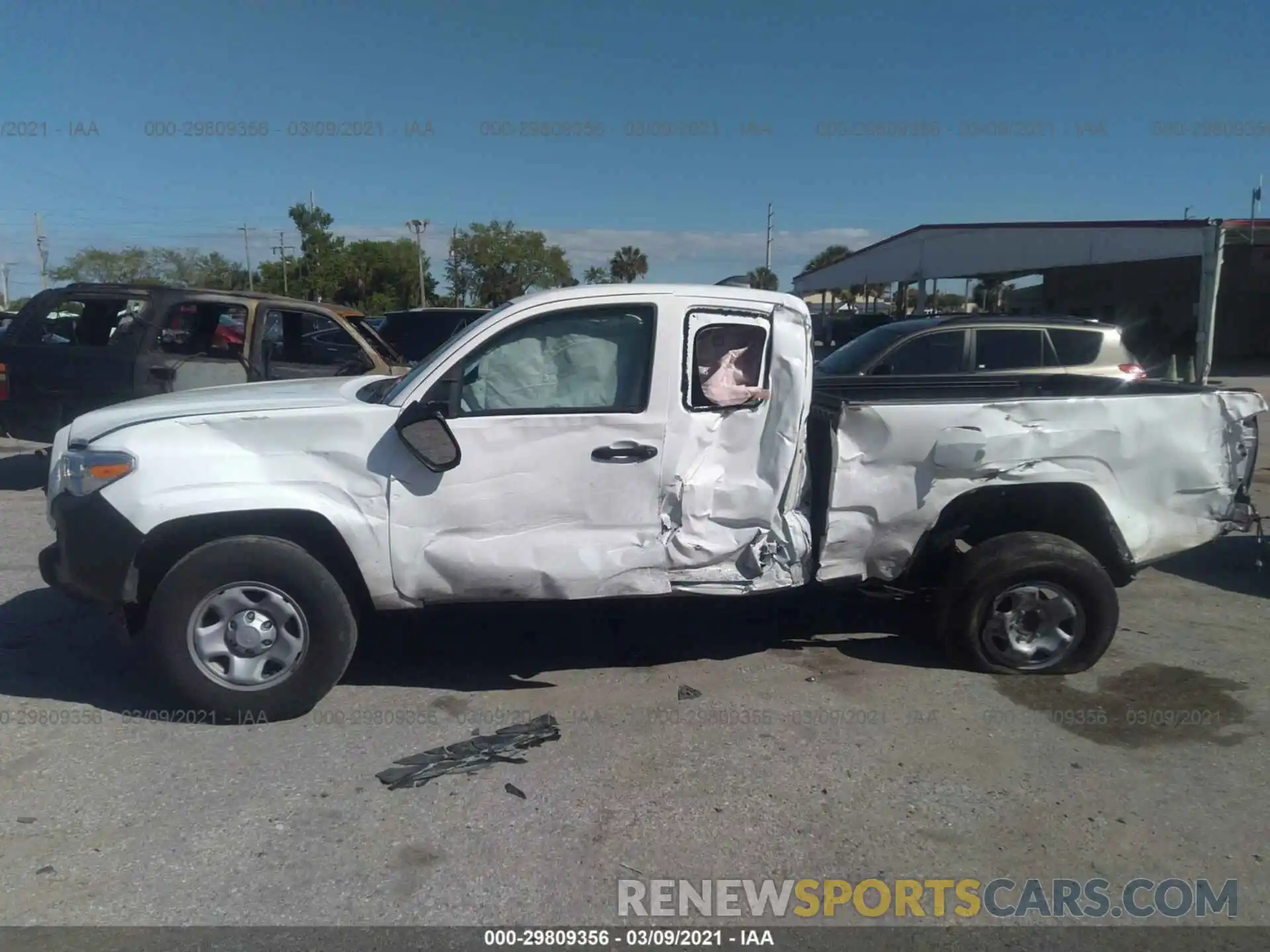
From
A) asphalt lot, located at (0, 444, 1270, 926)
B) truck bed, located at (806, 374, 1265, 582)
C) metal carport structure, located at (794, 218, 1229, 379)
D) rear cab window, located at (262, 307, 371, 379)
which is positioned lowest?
asphalt lot, located at (0, 444, 1270, 926)

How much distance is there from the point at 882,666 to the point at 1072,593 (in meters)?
1.02

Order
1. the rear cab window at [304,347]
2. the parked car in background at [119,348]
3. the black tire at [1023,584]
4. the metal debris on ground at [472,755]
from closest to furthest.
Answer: the metal debris on ground at [472,755], the black tire at [1023,584], the parked car in background at [119,348], the rear cab window at [304,347]

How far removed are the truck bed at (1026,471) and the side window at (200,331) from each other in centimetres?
617

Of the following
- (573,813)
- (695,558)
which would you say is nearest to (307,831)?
(573,813)

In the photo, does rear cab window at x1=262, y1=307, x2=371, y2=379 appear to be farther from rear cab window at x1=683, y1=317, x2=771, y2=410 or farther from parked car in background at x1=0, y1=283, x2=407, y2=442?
rear cab window at x1=683, y1=317, x2=771, y2=410

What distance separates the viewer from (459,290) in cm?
5366

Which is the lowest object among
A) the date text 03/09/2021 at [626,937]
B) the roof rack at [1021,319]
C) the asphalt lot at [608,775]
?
the date text 03/09/2021 at [626,937]

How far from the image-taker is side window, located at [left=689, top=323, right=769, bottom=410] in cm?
482

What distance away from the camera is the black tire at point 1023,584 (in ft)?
16.8

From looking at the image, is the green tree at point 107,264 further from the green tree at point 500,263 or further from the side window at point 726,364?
the side window at point 726,364

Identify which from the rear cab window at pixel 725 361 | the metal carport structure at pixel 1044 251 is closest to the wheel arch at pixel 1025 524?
the rear cab window at pixel 725 361

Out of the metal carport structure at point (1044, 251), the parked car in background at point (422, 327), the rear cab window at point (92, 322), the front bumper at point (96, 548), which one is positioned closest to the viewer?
the front bumper at point (96, 548)

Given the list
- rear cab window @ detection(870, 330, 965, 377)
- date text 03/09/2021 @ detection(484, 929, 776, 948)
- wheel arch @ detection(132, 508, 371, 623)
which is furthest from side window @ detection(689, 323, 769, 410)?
rear cab window @ detection(870, 330, 965, 377)

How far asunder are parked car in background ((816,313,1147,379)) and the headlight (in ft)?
23.1
